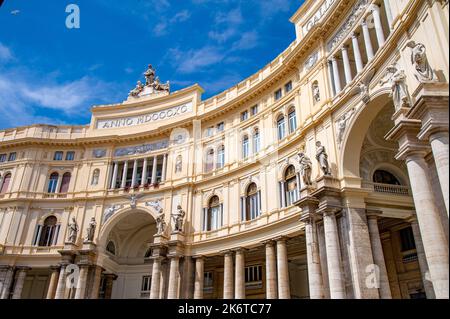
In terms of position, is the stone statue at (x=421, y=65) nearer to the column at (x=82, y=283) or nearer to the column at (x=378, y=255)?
the column at (x=378, y=255)

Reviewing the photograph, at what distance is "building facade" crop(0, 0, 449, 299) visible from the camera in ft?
53.4

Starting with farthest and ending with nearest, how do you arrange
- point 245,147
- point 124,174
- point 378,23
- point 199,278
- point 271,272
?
point 124,174
point 245,147
point 199,278
point 271,272
point 378,23

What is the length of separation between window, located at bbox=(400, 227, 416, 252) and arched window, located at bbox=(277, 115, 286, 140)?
34.4 feet

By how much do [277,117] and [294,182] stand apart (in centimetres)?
618

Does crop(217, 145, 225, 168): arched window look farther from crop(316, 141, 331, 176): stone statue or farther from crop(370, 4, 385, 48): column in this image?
crop(370, 4, 385, 48): column

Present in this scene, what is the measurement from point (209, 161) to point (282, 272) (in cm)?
1337

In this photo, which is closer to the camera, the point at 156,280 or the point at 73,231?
the point at 156,280

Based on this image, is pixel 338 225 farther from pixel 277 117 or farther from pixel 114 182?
pixel 114 182

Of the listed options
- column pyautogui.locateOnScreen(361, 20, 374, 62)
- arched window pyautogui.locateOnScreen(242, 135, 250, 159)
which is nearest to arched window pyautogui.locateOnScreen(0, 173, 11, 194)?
arched window pyautogui.locateOnScreen(242, 135, 250, 159)

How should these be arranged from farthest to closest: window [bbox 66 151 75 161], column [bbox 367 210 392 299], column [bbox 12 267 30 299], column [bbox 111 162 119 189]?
window [bbox 66 151 75 161] → column [bbox 111 162 119 189] → column [bbox 12 267 30 299] → column [bbox 367 210 392 299]

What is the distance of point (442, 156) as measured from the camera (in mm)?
12219

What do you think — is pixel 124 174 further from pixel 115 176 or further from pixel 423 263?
pixel 423 263

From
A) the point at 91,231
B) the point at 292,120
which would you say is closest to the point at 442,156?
the point at 292,120
